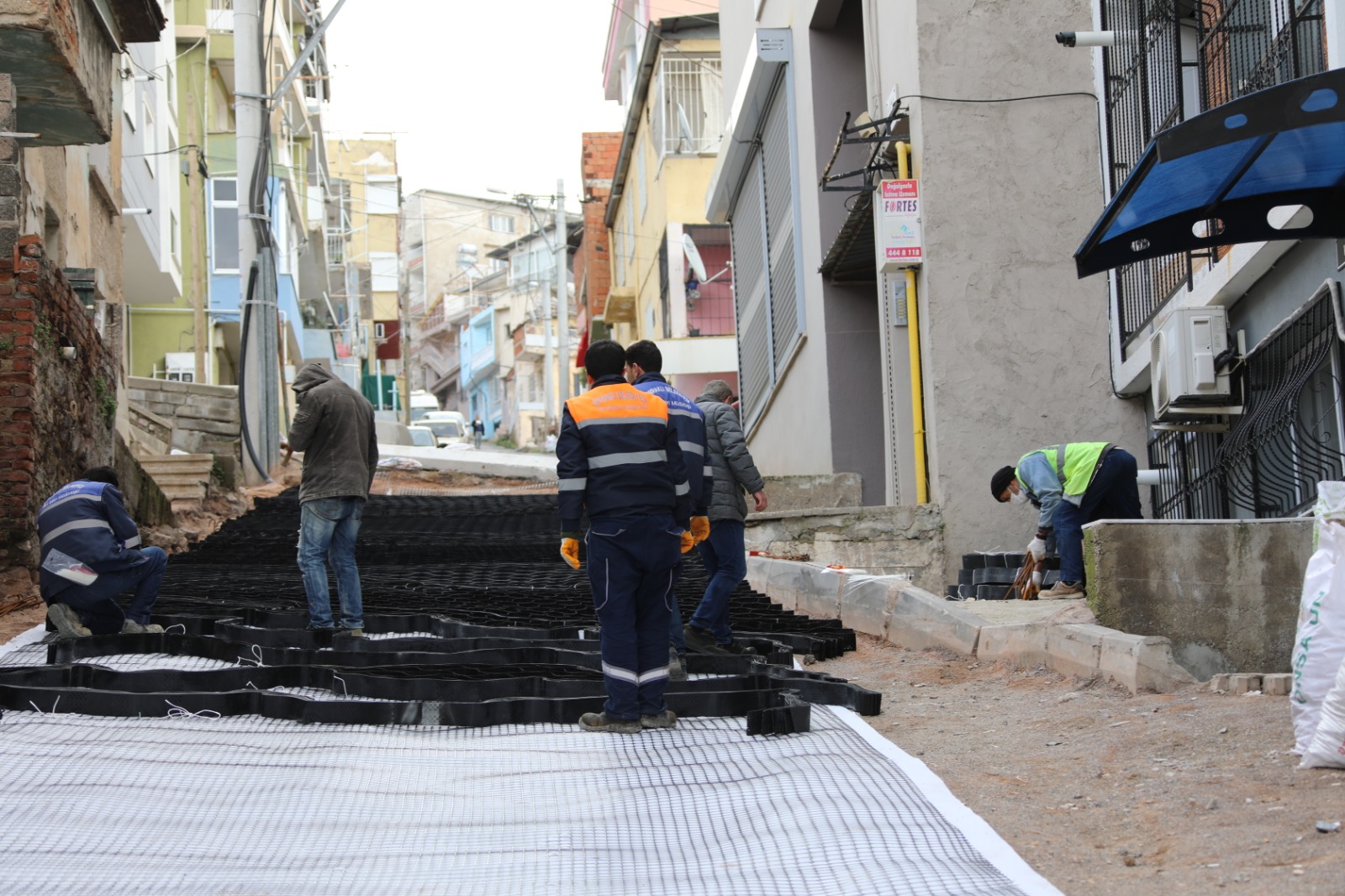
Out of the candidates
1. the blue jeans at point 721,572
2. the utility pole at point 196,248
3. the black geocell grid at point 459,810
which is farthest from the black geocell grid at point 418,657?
the utility pole at point 196,248

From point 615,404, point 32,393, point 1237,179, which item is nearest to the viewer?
point 615,404

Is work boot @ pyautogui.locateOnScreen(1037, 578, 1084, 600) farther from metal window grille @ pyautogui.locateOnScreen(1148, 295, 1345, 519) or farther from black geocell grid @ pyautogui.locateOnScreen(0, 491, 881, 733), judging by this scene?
black geocell grid @ pyautogui.locateOnScreen(0, 491, 881, 733)

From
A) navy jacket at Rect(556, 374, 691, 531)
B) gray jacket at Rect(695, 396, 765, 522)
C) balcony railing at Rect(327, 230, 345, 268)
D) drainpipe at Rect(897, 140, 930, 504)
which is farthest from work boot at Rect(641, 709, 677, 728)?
balcony railing at Rect(327, 230, 345, 268)

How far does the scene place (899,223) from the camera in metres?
12.1

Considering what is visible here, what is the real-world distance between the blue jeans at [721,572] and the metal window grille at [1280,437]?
3357mm

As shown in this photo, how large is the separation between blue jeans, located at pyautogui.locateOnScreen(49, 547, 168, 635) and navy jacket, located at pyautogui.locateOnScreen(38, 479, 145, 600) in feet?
0.16

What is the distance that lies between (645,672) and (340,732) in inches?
48.9

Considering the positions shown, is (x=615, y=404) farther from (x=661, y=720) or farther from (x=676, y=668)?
(x=676, y=668)

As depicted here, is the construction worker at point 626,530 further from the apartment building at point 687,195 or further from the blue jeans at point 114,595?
the apartment building at point 687,195

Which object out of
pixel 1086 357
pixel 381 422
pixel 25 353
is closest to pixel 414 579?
pixel 25 353

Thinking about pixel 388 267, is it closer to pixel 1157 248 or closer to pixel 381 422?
pixel 381 422

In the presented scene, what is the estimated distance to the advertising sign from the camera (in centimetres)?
1205

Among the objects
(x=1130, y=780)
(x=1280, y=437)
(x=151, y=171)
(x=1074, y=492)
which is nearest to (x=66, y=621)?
(x=1130, y=780)

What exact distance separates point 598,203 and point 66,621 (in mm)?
40704
